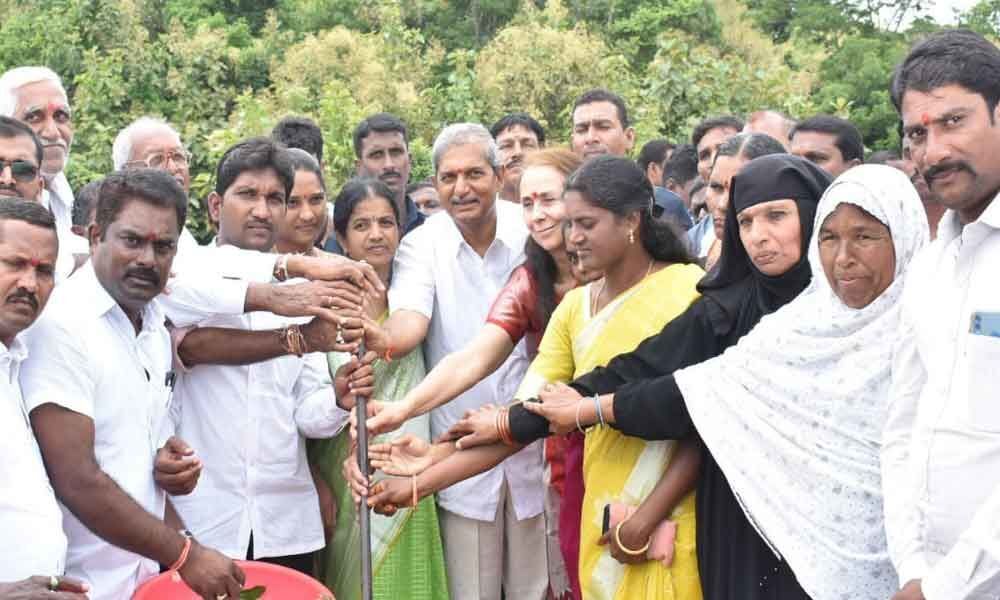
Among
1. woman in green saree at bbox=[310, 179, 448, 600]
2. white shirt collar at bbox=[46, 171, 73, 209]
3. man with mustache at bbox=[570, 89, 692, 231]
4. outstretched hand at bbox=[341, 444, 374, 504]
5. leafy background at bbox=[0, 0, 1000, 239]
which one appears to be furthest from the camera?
leafy background at bbox=[0, 0, 1000, 239]

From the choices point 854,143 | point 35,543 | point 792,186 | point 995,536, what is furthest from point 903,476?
point 854,143

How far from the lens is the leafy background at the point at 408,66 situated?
→ 11.6m

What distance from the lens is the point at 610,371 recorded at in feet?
10.7

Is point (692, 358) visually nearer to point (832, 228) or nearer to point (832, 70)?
point (832, 228)

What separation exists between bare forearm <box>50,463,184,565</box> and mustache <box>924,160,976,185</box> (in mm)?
2109

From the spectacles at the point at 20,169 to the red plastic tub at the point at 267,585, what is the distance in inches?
62.8

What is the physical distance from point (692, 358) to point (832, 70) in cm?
2293

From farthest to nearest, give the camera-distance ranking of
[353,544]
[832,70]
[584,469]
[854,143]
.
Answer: [832,70] → [854,143] → [353,544] → [584,469]

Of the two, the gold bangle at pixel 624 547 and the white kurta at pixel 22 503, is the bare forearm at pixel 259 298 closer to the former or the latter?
the white kurta at pixel 22 503

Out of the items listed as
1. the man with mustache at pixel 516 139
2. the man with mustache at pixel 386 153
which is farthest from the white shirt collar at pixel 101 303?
the man with mustache at pixel 516 139

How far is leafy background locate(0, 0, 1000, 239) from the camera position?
11.6 metres

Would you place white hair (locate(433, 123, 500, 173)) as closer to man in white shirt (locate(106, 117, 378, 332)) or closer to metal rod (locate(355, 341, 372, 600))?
man in white shirt (locate(106, 117, 378, 332))

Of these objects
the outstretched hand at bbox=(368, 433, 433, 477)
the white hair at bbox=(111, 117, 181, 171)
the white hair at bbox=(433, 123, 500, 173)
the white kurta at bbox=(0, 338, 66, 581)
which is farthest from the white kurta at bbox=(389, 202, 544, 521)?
the white kurta at bbox=(0, 338, 66, 581)

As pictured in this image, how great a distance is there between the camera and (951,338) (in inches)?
96.0
